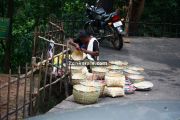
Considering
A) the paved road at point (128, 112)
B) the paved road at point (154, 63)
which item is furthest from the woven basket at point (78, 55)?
→ the paved road at point (128, 112)

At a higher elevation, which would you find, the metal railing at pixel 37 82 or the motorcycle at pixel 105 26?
the motorcycle at pixel 105 26

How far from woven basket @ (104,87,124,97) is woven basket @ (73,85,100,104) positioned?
0.45 m

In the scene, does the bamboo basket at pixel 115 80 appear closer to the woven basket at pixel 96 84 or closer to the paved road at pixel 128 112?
the woven basket at pixel 96 84

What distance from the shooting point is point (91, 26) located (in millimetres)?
12344

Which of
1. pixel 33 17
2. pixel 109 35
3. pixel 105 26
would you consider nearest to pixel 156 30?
pixel 109 35

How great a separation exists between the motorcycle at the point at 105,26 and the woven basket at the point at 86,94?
15.6ft

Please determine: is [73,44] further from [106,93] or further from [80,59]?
[106,93]

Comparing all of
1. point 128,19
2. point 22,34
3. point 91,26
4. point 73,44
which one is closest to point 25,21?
point 22,34

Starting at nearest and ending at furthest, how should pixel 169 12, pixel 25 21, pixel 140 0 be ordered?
1. pixel 25 21
2. pixel 140 0
3. pixel 169 12

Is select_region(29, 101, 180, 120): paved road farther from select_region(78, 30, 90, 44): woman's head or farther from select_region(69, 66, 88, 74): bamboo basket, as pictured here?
select_region(78, 30, 90, 44): woman's head

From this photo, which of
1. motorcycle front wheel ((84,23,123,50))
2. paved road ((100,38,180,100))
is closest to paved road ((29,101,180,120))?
paved road ((100,38,180,100))

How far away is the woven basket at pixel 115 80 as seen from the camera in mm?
7559

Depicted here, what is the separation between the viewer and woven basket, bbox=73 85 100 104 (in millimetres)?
6859

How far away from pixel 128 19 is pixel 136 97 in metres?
8.07
